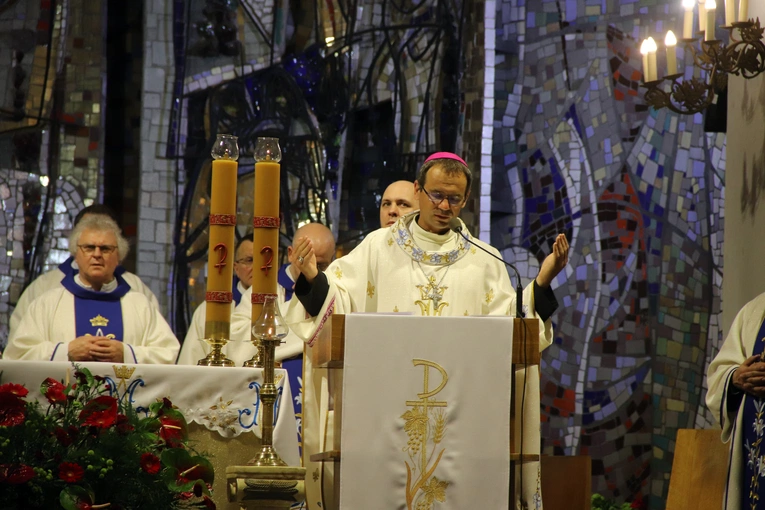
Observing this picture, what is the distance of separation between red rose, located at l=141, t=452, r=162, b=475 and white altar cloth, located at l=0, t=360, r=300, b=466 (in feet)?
2.36

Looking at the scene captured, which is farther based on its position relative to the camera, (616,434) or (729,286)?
(616,434)

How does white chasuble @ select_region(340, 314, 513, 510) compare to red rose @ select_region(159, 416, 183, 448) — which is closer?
red rose @ select_region(159, 416, 183, 448)

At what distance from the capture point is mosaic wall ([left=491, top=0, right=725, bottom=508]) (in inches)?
315

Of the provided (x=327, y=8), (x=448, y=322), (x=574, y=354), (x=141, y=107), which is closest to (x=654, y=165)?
(x=574, y=354)

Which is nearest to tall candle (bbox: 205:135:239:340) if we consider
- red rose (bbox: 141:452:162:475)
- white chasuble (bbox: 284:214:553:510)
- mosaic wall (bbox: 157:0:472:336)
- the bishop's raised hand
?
the bishop's raised hand

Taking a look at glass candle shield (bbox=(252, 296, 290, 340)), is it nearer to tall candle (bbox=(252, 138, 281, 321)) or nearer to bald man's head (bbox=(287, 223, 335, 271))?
tall candle (bbox=(252, 138, 281, 321))

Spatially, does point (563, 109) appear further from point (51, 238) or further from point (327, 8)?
point (51, 238)

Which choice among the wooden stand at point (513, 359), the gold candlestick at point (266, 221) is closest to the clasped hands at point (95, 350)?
the gold candlestick at point (266, 221)

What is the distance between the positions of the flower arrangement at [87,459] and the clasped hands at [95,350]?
1224 mm

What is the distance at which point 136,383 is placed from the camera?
4.22 meters

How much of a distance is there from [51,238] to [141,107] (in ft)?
3.52

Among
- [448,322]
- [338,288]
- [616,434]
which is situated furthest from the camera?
[616,434]

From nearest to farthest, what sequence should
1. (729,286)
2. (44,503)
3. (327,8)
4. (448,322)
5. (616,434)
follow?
(44,503)
(448,322)
(729,286)
(616,434)
(327,8)

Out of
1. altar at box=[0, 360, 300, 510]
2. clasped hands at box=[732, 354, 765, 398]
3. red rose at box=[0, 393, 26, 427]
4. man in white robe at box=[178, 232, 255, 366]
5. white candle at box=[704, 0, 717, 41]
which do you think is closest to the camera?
red rose at box=[0, 393, 26, 427]
